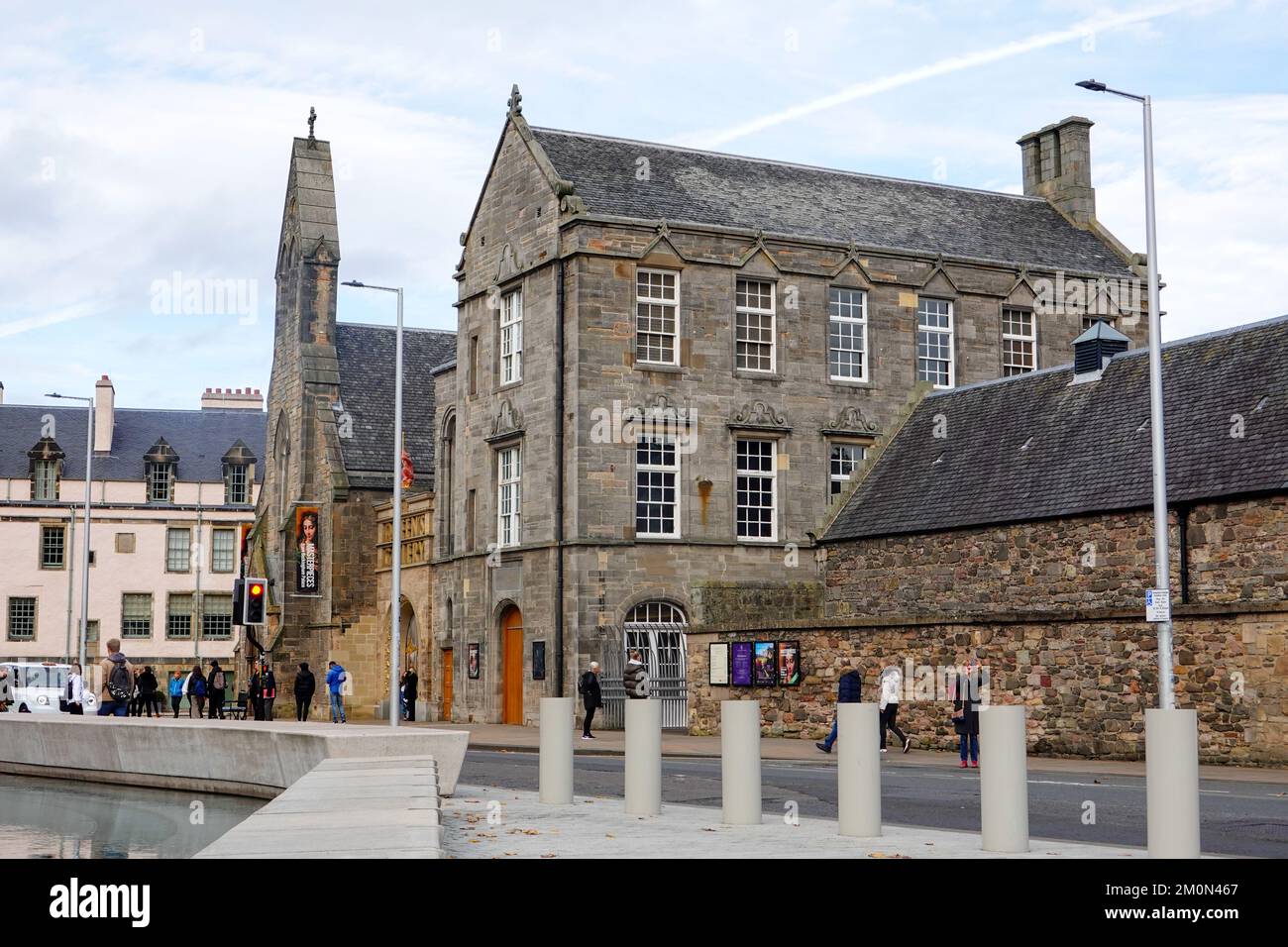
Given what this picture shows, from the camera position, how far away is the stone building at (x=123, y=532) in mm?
70125

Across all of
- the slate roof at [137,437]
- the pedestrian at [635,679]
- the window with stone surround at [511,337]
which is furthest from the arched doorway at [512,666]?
the slate roof at [137,437]

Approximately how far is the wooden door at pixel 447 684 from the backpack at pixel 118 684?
1483 centimetres

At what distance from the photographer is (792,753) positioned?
2738 cm

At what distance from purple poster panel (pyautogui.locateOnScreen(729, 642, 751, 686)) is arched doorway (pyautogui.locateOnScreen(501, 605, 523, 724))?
739 cm

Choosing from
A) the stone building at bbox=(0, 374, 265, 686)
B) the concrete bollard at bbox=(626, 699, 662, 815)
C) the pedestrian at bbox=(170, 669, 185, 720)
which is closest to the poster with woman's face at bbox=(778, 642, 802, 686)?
the concrete bollard at bbox=(626, 699, 662, 815)

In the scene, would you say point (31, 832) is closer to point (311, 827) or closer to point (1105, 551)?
point (311, 827)

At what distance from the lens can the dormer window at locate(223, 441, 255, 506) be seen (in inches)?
2918

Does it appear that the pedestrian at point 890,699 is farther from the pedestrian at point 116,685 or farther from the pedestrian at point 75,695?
the pedestrian at point 75,695

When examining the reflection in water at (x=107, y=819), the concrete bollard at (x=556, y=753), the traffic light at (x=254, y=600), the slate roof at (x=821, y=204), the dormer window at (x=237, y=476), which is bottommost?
the reflection in water at (x=107, y=819)

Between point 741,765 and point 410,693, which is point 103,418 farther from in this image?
point 741,765

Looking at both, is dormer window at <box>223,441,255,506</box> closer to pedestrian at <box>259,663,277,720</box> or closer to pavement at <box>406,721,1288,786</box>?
pedestrian at <box>259,663,277,720</box>

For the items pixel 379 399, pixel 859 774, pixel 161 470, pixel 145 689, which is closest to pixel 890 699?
pixel 859 774
